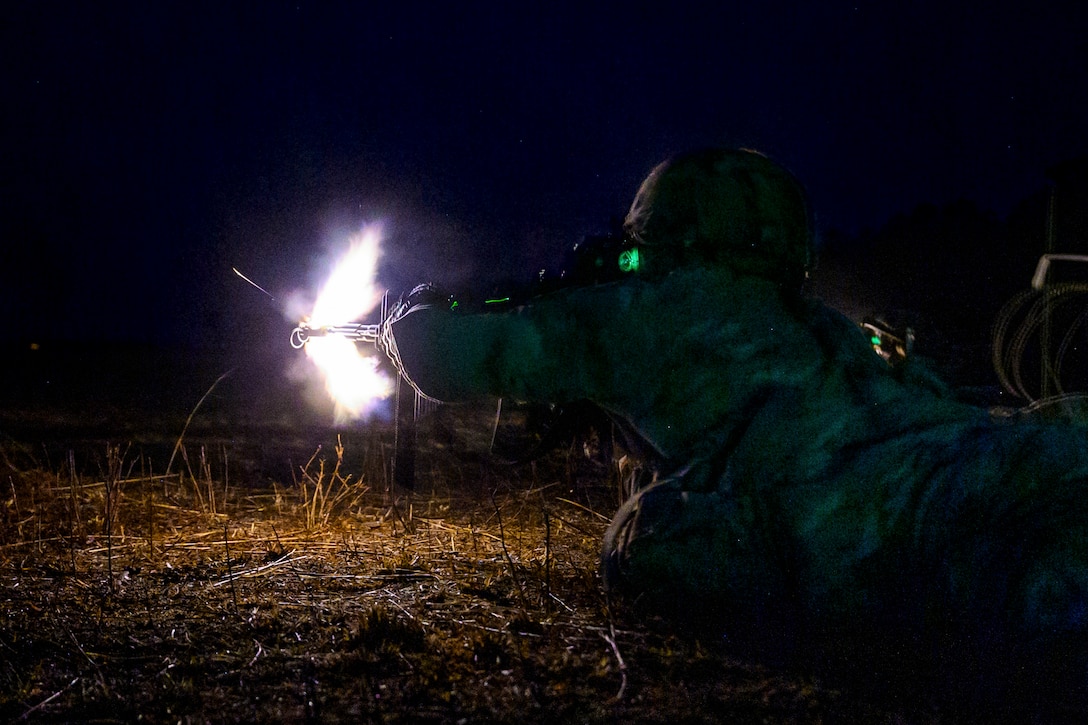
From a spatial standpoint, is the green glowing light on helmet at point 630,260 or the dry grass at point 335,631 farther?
the green glowing light on helmet at point 630,260

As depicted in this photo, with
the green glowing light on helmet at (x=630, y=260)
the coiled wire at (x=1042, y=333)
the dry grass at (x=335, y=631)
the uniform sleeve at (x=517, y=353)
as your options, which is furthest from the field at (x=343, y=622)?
the coiled wire at (x=1042, y=333)

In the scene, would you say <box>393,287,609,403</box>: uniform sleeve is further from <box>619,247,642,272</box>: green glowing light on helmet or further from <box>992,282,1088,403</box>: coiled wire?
<box>992,282,1088,403</box>: coiled wire

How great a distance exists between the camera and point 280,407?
7.57 meters

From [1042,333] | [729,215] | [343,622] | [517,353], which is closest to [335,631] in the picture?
[343,622]

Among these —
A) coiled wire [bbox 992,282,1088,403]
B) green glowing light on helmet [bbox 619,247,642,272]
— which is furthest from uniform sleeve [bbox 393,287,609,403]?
coiled wire [bbox 992,282,1088,403]

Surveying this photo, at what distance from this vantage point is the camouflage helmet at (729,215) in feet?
9.16

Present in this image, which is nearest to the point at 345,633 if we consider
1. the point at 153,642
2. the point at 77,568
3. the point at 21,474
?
the point at 153,642

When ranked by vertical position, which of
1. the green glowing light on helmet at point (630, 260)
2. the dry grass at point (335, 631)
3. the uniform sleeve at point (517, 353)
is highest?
the green glowing light on helmet at point (630, 260)

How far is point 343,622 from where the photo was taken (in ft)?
9.77

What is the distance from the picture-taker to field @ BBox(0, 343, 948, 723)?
2.26m

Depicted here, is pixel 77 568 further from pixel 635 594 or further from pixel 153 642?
pixel 635 594

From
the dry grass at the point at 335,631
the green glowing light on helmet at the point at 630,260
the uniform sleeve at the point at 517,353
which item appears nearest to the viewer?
the dry grass at the point at 335,631

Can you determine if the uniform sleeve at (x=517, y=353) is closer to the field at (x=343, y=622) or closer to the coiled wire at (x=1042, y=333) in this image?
the field at (x=343, y=622)

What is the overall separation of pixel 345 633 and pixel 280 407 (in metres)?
5.06
